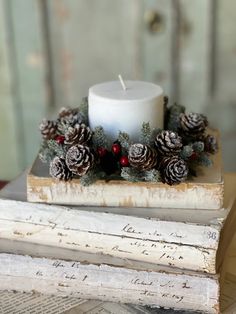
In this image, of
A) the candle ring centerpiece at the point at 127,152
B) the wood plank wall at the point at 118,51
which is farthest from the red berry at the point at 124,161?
the wood plank wall at the point at 118,51

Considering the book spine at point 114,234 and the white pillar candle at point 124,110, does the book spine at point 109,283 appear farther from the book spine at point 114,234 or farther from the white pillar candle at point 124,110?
the white pillar candle at point 124,110

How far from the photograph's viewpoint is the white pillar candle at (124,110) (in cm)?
80

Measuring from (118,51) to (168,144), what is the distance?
45.0 inches

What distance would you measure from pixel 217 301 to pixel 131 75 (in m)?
1.22

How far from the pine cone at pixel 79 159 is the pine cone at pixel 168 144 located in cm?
8

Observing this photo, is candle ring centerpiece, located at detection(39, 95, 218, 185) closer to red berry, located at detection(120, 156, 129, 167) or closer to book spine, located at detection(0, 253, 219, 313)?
red berry, located at detection(120, 156, 129, 167)

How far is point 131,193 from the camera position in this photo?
0.77 meters

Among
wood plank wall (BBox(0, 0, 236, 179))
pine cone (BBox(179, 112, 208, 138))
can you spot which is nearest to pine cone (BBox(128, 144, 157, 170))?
pine cone (BBox(179, 112, 208, 138))

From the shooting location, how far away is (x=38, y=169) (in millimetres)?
812

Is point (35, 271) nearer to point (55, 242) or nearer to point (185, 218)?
point (55, 242)

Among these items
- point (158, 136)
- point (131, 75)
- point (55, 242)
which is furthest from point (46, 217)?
point (131, 75)

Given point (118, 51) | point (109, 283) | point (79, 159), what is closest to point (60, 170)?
point (79, 159)

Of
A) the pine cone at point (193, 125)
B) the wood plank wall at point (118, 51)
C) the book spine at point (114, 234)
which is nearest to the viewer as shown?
the book spine at point (114, 234)

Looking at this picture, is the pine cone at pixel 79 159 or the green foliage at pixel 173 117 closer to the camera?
the pine cone at pixel 79 159
